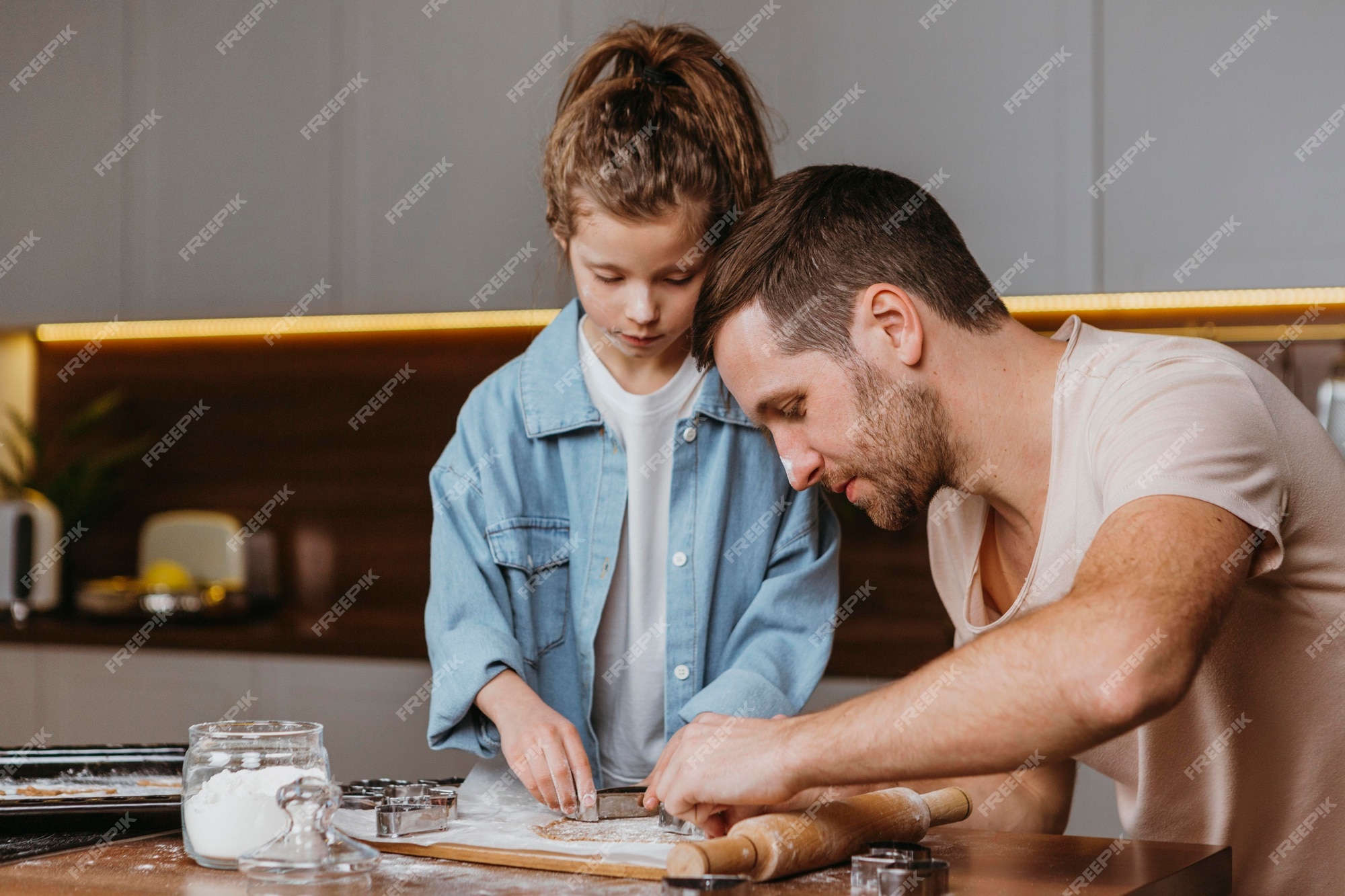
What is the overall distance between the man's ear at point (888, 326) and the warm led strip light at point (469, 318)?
4.06 feet

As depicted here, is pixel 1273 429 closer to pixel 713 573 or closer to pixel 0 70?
pixel 713 573

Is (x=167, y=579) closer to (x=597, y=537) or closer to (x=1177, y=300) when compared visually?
(x=597, y=537)

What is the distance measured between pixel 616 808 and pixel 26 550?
2.38m

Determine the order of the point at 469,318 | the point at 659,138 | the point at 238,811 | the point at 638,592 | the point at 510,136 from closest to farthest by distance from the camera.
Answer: the point at 238,811
the point at 659,138
the point at 638,592
the point at 510,136
the point at 469,318

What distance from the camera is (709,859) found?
81 centimetres

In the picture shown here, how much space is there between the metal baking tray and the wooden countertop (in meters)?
0.04

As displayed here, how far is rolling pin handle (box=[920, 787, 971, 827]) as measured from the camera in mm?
1009

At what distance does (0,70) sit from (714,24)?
184 cm

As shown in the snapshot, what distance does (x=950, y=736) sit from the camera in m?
0.82

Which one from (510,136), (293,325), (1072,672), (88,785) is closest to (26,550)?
(293,325)

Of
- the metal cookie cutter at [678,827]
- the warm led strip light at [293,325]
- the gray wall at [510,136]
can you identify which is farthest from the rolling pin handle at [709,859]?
the warm led strip light at [293,325]

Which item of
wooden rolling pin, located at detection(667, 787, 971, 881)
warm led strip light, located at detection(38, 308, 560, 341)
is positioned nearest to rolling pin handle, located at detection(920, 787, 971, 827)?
wooden rolling pin, located at detection(667, 787, 971, 881)

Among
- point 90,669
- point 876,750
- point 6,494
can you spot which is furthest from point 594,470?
point 6,494

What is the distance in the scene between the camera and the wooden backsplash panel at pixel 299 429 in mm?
3035
